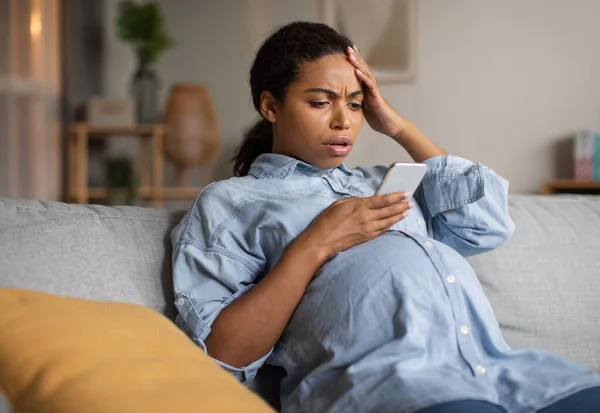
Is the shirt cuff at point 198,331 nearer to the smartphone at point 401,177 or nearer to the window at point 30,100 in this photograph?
the smartphone at point 401,177

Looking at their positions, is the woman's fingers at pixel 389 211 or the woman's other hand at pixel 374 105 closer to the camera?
the woman's fingers at pixel 389 211

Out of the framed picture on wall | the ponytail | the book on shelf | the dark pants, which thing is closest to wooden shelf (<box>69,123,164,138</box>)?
the framed picture on wall

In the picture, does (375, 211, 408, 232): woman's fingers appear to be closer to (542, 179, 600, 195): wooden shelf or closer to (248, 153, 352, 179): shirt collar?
(248, 153, 352, 179): shirt collar

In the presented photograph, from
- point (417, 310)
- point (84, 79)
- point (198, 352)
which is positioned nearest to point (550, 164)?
point (84, 79)

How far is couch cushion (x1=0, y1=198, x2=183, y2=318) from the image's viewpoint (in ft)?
3.58

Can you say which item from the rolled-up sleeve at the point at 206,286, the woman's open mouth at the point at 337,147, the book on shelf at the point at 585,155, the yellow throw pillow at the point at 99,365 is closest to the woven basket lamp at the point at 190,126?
the book on shelf at the point at 585,155

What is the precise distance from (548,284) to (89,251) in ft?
2.83

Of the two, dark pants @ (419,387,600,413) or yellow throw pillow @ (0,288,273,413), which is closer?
yellow throw pillow @ (0,288,273,413)

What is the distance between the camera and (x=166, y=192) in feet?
17.3

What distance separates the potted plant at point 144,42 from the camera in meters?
4.99

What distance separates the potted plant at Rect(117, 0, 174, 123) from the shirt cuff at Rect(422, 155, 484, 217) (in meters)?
3.87

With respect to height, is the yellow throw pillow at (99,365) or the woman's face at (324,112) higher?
the woman's face at (324,112)

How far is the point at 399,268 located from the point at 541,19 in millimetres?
4142

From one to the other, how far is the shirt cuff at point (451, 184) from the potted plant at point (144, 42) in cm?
387
